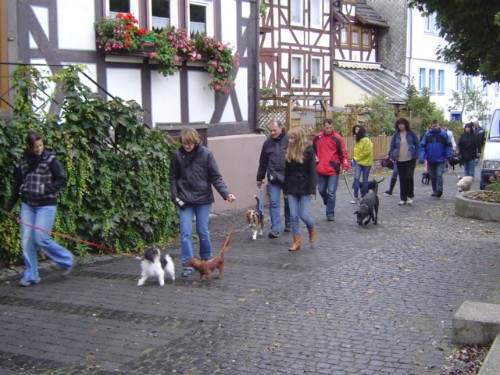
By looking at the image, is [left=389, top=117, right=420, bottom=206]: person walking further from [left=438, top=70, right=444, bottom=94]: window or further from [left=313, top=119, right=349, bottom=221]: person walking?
[left=438, top=70, right=444, bottom=94]: window

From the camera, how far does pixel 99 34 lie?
12.0 meters

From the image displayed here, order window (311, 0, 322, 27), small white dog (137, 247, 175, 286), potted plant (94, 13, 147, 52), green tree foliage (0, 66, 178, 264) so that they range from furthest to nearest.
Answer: window (311, 0, 322, 27) < potted plant (94, 13, 147, 52) < green tree foliage (0, 66, 178, 264) < small white dog (137, 247, 175, 286)

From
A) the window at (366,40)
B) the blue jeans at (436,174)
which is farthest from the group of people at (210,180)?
the window at (366,40)

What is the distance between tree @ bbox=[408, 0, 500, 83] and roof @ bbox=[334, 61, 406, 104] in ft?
71.1

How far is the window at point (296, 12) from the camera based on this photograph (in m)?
32.4

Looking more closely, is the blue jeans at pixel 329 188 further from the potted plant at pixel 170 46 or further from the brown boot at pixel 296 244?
the potted plant at pixel 170 46

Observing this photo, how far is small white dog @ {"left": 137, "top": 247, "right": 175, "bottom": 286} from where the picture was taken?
7.80 meters

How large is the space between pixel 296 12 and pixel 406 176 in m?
19.7

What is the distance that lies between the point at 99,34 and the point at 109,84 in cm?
92

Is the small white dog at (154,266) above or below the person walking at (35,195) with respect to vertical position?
below

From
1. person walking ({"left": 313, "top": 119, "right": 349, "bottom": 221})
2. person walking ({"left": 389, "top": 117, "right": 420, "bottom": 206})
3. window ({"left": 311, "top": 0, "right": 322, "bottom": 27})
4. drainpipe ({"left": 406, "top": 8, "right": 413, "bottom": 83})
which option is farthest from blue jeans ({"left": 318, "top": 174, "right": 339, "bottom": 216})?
drainpipe ({"left": 406, "top": 8, "right": 413, "bottom": 83})

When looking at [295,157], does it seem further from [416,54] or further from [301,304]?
[416,54]

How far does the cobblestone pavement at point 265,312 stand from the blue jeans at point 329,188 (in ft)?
7.30

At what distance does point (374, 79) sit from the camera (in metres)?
37.3
